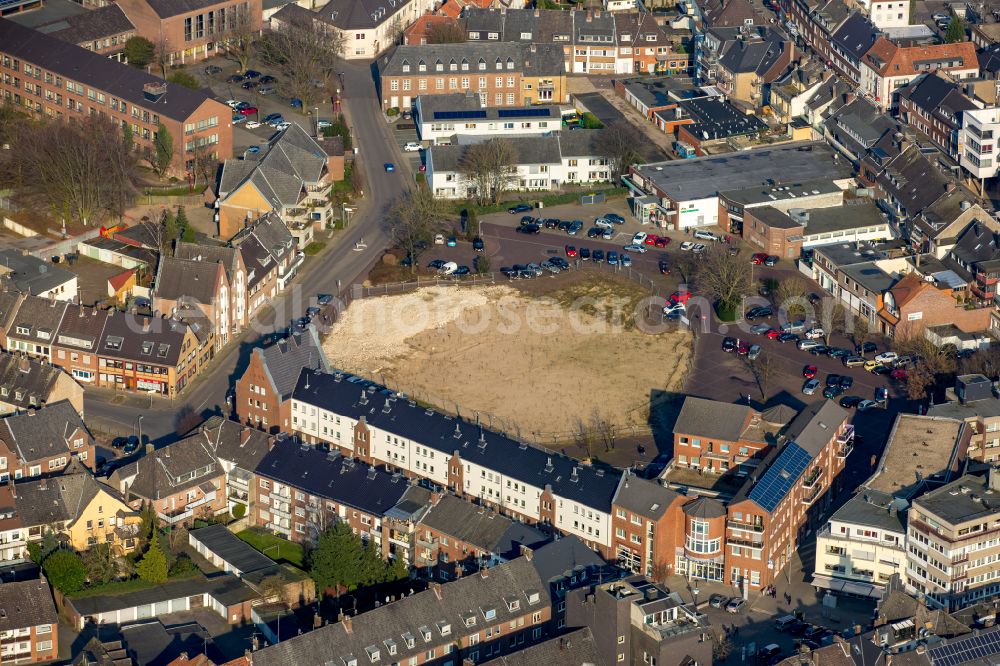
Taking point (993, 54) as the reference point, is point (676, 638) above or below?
below

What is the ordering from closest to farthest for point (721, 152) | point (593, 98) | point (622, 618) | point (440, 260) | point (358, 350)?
point (622, 618)
point (358, 350)
point (440, 260)
point (721, 152)
point (593, 98)

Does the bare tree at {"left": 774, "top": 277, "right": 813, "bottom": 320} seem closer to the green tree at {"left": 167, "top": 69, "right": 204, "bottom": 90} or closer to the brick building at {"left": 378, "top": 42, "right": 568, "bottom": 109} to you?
the brick building at {"left": 378, "top": 42, "right": 568, "bottom": 109}

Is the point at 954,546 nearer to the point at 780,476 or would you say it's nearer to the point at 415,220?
the point at 780,476

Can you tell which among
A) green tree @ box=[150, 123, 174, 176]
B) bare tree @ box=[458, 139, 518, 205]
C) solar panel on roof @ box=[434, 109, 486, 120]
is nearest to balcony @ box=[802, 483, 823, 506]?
bare tree @ box=[458, 139, 518, 205]

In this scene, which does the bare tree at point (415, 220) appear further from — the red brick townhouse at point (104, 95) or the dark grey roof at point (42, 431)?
the dark grey roof at point (42, 431)

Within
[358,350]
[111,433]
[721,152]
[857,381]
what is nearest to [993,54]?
[721,152]

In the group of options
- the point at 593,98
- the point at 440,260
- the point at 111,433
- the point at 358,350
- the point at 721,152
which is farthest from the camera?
the point at 593,98

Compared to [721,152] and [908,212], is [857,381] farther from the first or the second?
[721,152]

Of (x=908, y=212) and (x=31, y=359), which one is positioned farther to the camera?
(x=908, y=212)
